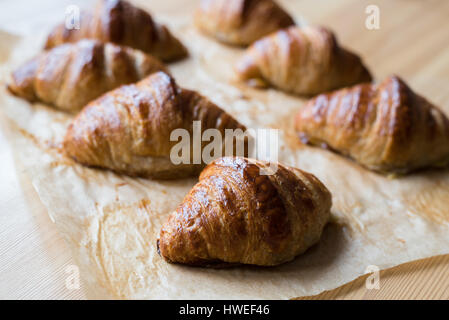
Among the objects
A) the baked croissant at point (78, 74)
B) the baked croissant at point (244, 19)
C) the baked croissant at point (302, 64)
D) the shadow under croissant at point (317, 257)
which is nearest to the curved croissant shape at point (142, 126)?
the baked croissant at point (78, 74)

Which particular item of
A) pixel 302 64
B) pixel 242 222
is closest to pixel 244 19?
pixel 302 64

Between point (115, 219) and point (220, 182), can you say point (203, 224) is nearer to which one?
point (220, 182)

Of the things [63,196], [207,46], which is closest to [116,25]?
[207,46]

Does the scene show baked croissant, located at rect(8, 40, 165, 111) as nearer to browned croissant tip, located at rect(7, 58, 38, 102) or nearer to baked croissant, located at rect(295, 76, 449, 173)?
browned croissant tip, located at rect(7, 58, 38, 102)

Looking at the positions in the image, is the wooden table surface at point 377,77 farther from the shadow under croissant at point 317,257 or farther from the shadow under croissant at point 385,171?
the shadow under croissant at point 385,171

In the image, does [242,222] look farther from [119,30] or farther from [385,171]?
[119,30]
